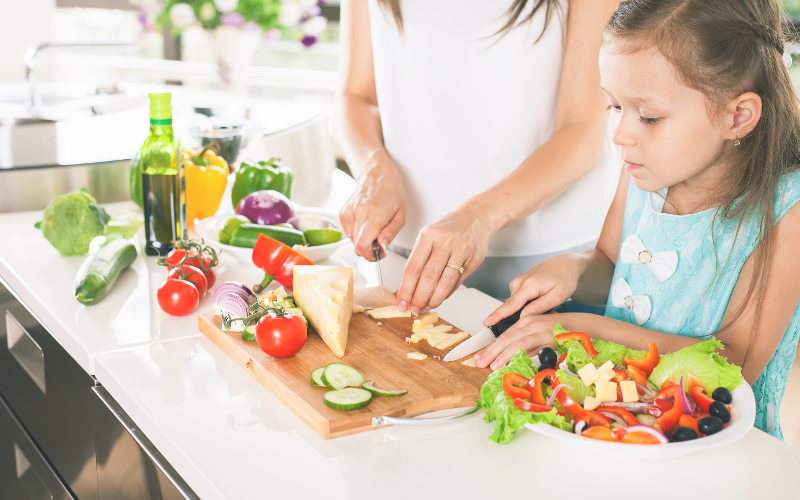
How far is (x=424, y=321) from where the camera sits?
1355mm

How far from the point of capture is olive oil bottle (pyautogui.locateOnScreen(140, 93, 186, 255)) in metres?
1.70

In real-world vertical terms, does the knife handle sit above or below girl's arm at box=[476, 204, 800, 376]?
below

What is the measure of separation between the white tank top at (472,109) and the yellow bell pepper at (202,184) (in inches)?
17.0

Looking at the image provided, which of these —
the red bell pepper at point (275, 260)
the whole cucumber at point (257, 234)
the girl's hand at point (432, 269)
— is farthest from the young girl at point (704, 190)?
the whole cucumber at point (257, 234)

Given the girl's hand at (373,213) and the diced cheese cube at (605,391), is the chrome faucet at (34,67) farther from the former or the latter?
the diced cheese cube at (605,391)

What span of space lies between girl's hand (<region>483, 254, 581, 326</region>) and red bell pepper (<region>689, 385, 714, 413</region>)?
0.35 meters

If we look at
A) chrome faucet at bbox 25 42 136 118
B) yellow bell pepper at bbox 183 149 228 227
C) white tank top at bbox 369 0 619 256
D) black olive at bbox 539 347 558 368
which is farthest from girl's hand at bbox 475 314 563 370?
chrome faucet at bbox 25 42 136 118

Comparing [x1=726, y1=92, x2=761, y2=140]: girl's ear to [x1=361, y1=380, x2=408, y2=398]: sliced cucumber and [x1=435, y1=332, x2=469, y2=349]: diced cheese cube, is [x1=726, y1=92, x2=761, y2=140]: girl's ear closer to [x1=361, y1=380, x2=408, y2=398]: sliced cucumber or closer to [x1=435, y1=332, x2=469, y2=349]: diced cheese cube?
[x1=435, y1=332, x2=469, y2=349]: diced cheese cube

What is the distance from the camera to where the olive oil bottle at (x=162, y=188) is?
170 cm

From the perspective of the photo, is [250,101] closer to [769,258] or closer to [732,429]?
[769,258]

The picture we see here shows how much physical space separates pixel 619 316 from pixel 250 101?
181 cm

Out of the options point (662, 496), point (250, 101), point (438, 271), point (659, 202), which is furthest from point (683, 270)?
point (250, 101)

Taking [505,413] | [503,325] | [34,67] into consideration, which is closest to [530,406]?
[505,413]

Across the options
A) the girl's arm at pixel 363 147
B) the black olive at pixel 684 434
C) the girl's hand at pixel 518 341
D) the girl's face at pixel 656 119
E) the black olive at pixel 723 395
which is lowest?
the girl's hand at pixel 518 341
